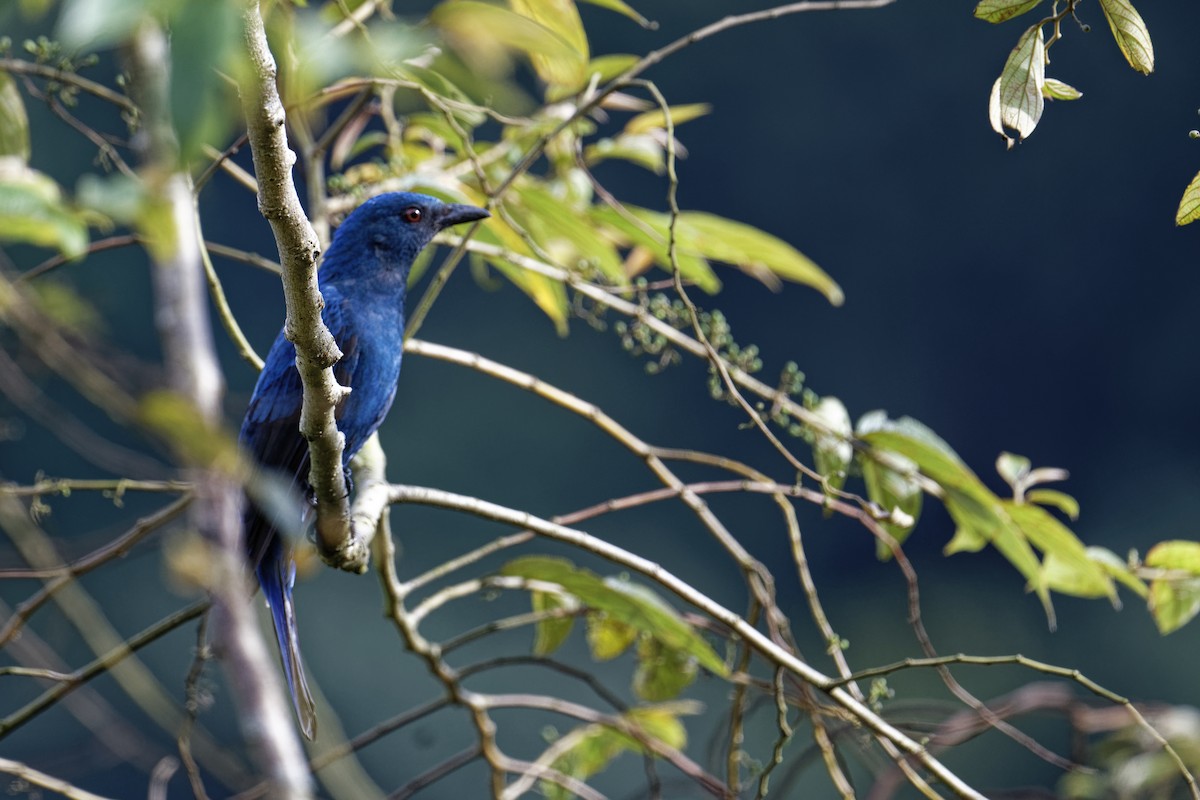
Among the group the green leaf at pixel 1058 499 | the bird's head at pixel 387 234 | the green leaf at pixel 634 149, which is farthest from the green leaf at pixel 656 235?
the green leaf at pixel 1058 499

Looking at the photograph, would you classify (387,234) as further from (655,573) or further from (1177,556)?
(1177,556)

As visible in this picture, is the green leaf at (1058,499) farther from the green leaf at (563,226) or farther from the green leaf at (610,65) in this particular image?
the green leaf at (610,65)

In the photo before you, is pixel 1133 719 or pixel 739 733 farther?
pixel 739 733

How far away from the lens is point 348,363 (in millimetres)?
2678

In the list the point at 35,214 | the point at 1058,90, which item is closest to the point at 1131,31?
the point at 1058,90

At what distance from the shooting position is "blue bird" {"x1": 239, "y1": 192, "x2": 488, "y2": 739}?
8.30 ft

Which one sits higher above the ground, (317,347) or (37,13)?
(37,13)

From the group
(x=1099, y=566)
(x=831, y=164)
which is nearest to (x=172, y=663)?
(x=831, y=164)

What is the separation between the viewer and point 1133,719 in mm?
1796

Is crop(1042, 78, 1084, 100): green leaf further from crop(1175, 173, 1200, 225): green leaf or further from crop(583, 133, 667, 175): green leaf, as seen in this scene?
crop(583, 133, 667, 175): green leaf

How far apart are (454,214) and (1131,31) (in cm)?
178

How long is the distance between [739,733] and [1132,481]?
8115mm

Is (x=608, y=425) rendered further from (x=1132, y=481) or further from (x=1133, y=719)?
(x=1132, y=481)

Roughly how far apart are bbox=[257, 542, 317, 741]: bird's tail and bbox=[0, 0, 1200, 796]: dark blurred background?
530cm
